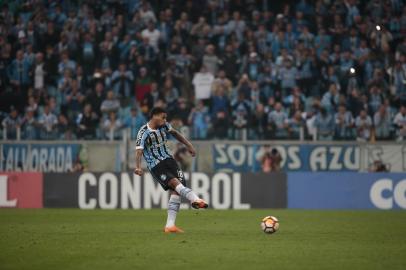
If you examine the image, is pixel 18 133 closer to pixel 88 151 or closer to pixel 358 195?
pixel 88 151

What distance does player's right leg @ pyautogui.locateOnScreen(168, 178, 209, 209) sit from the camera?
13.6 metres

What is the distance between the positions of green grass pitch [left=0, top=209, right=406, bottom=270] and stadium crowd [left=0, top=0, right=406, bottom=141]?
184 inches

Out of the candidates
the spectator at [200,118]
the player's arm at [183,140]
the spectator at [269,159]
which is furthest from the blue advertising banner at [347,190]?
the player's arm at [183,140]

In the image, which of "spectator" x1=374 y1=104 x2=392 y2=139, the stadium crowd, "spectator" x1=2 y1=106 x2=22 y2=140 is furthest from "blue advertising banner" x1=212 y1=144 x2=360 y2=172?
"spectator" x1=2 y1=106 x2=22 y2=140

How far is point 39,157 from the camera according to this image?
23.6m

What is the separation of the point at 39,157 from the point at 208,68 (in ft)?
18.9

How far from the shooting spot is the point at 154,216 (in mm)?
19484

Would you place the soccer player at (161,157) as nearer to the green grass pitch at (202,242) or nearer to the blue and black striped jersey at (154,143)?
the blue and black striped jersey at (154,143)

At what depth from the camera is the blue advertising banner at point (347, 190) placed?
2231 centimetres

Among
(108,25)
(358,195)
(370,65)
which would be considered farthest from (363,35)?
(108,25)

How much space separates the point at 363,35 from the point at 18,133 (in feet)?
35.9

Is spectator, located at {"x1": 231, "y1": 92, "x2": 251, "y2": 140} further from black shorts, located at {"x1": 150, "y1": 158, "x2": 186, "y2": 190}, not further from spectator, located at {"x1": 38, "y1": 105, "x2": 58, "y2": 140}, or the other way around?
black shorts, located at {"x1": 150, "y1": 158, "x2": 186, "y2": 190}

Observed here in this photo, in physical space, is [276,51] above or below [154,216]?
above

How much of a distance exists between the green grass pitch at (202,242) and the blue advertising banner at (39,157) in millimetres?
4041
